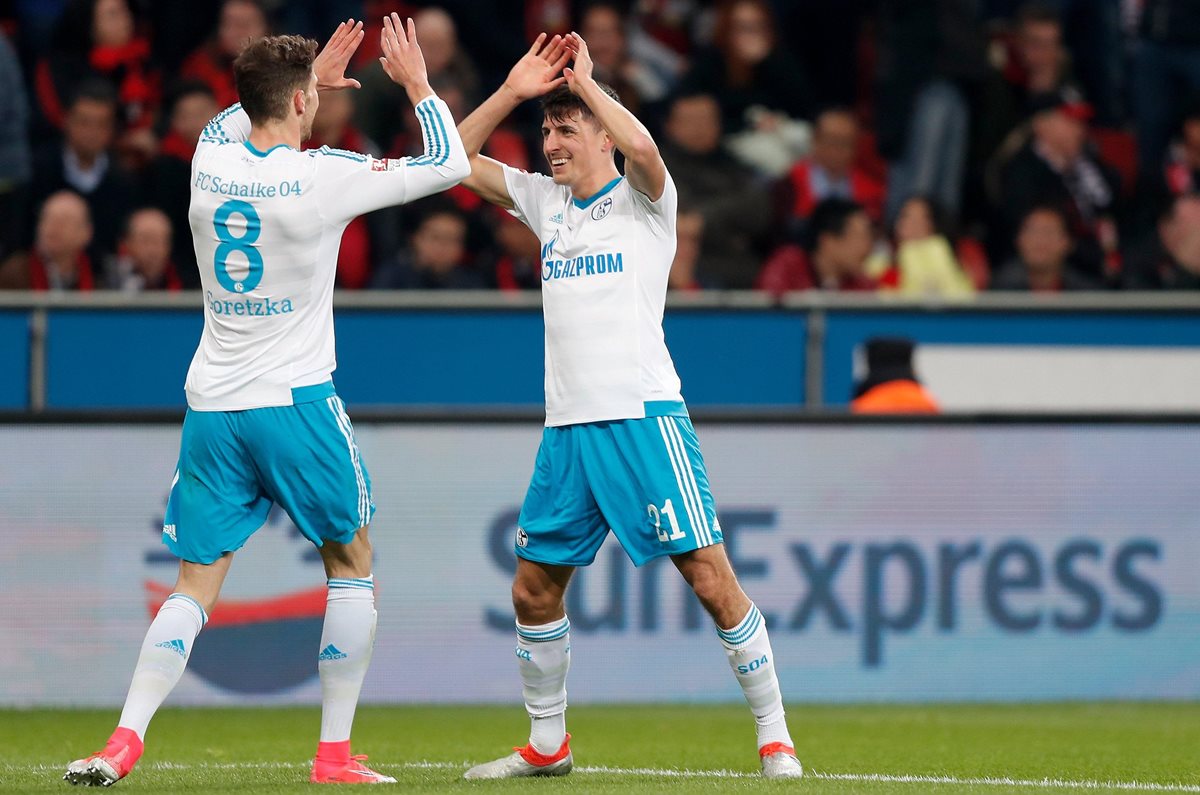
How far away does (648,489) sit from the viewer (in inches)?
248

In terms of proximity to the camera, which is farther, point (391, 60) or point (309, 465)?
point (391, 60)

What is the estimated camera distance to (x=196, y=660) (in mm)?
8875

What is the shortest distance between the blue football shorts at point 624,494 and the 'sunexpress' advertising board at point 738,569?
2629 mm

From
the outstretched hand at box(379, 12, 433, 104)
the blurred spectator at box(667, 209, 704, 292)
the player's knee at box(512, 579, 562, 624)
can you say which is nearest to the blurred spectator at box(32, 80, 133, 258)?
the blurred spectator at box(667, 209, 704, 292)

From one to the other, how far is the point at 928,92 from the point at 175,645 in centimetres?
891

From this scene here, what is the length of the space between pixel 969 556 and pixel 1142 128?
6.12m

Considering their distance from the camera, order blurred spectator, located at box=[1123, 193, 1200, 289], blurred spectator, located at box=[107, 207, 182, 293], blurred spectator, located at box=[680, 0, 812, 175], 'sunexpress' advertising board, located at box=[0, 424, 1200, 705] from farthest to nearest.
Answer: blurred spectator, located at box=[680, 0, 812, 175] → blurred spectator, located at box=[1123, 193, 1200, 289] → blurred spectator, located at box=[107, 207, 182, 293] → 'sunexpress' advertising board, located at box=[0, 424, 1200, 705]

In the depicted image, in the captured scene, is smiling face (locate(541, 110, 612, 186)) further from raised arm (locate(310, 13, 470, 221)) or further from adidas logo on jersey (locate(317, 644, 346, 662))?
adidas logo on jersey (locate(317, 644, 346, 662))

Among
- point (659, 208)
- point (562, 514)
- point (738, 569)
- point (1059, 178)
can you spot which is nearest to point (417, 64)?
point (659, 208)

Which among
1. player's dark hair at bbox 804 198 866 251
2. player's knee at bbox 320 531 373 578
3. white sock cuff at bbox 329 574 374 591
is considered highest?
player's dark hair at bbox 804 198 866 251

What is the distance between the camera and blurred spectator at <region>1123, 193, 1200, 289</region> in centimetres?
1214

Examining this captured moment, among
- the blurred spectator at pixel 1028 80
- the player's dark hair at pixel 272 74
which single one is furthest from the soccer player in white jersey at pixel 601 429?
the blurred spectator at pixel 1028 80

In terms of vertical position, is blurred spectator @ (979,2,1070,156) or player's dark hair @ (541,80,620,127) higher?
blurred spectator @ (979,2,1070,156)

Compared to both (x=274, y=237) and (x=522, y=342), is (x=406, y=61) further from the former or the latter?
(x=522, y=342)
